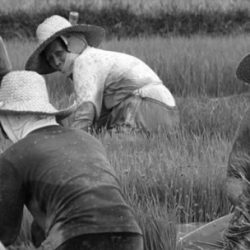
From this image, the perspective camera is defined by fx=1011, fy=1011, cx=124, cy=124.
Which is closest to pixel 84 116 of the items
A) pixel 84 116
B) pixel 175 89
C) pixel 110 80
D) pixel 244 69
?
pixel 84 116

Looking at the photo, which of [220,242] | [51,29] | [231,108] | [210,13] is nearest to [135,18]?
[210,13]

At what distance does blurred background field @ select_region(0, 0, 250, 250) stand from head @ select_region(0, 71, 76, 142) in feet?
2.54

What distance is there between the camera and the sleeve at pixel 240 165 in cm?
327

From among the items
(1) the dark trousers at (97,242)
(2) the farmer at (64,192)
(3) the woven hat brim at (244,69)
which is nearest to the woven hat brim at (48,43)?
(3) the woven hat brim at (244,69)

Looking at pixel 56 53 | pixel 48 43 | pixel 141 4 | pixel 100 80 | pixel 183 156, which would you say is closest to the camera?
pixel 183 156

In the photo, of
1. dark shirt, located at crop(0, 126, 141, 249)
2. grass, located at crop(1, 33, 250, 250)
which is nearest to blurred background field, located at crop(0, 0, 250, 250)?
grass, located at crop(1, 33, 250, 250)

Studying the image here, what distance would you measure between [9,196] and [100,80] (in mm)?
2599

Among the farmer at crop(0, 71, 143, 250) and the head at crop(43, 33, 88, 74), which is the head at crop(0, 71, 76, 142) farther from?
the head at crop(43, 33, 88, 74)

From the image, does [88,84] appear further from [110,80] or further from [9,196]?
[9,196]

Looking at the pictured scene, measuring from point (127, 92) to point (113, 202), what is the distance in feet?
9.14

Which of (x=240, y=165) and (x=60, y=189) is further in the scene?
(x=240, y=165)

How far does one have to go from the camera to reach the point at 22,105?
322 centimetres

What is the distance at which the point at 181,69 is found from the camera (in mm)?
7988

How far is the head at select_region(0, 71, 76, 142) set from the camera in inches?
126
